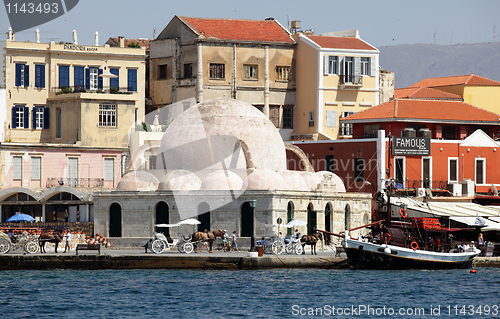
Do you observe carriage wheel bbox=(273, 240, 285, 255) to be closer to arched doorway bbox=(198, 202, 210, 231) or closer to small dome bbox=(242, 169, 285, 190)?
small dome bbox=(242, 169, 285, 190)

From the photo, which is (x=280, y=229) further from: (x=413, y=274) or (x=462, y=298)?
(x=462, y=298)

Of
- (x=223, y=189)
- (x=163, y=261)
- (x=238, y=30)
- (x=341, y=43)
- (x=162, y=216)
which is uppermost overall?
(x=238, y=30)

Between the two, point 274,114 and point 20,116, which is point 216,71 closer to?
point 274,114

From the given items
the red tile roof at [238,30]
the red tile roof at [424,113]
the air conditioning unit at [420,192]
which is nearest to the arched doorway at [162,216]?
the air conditioning unit at [420,192]

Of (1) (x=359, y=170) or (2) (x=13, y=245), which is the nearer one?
(2) (x=13, y=245)

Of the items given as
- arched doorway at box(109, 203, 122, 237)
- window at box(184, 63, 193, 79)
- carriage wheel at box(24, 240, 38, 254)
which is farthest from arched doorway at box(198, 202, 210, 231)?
window at box(184, 63, 193, 79)

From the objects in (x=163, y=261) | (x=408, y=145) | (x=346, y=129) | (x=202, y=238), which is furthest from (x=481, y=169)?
(x=163, y=261)

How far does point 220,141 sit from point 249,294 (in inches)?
599

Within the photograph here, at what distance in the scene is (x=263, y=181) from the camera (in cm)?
4138

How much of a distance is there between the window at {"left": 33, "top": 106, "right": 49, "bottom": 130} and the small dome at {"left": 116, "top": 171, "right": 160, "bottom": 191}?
13.6 metres

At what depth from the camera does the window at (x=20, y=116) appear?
2179 inches

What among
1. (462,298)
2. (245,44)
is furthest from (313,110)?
(462,298)

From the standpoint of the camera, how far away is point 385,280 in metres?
34.9

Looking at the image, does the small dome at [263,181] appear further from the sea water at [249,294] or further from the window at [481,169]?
the window at [481,169]
